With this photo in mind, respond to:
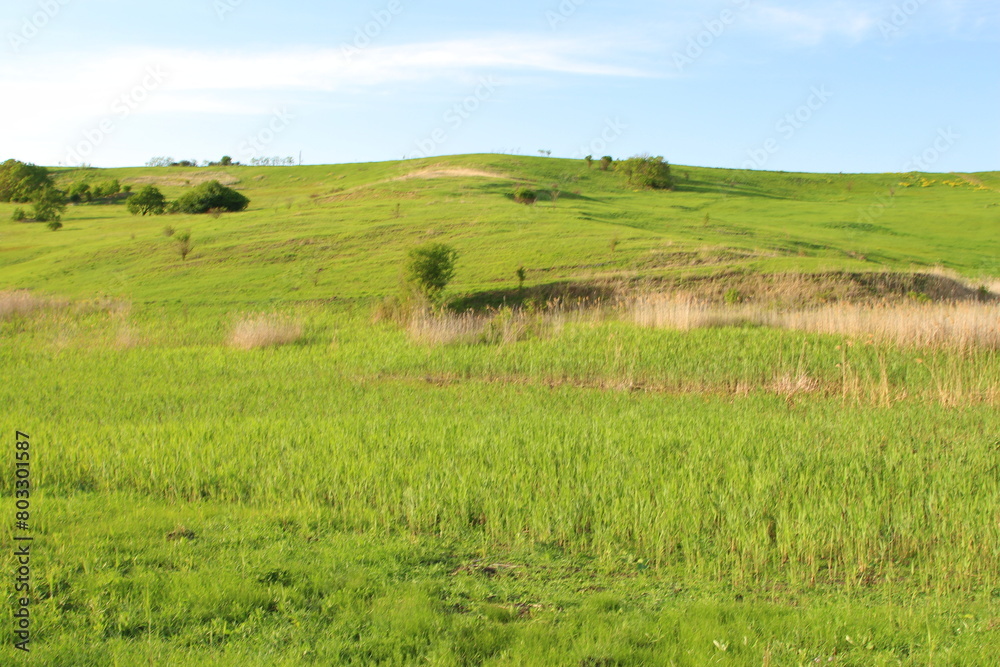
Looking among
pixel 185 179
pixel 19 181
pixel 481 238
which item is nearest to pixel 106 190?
pixel 19 181

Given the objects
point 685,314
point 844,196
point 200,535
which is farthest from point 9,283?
point 844,196

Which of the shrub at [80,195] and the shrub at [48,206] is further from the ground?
the shrub at [80,195]

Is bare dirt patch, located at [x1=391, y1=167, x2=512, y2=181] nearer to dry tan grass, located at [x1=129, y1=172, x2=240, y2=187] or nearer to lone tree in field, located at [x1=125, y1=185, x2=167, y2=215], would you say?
lone tree in field, located at [x1=125, y1=185, x2=167, y2=215]

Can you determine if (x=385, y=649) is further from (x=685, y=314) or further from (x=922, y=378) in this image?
(x=685, y=314)

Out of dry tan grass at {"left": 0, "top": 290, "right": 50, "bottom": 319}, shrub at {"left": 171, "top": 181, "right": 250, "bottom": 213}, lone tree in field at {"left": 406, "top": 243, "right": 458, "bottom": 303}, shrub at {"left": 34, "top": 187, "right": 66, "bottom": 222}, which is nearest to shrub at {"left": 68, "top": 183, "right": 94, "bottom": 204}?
shrub at {"left": 34, "top": 187, "right": 66, "bottom": 222}

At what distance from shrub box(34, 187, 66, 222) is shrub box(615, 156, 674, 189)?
44.5 meters

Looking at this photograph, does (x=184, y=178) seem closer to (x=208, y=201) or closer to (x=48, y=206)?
(x=48, y=206)

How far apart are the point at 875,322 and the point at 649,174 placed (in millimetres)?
54357

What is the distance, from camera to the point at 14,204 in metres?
60.3

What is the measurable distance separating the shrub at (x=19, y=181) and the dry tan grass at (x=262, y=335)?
176ft

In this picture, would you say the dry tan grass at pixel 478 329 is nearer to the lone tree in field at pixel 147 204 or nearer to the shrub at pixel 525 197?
the shrub at pixel 525 197

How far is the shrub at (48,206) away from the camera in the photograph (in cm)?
4925

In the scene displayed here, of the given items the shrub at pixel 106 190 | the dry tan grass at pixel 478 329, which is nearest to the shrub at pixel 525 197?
the dry tan grass at pixel 478 329

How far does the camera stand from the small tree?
1307 inches
